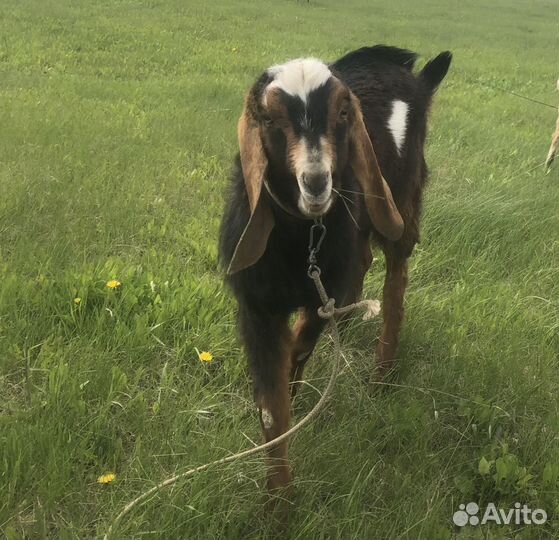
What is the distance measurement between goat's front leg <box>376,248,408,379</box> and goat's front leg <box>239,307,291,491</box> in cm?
86

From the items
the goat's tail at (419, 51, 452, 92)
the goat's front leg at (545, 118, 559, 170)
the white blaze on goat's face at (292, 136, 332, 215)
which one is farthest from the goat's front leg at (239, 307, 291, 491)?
the goat's front leg at (545, 118, 559, 170)

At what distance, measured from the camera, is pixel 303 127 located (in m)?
1.92

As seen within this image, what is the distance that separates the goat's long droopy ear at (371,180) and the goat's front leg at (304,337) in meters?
0.45

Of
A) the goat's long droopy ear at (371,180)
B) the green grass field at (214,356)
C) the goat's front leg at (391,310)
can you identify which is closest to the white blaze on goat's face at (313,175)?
the goat's long droopy ear at (371,180)

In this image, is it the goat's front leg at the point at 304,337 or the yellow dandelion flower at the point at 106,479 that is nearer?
the yellow dandelion flower at the point at 106,479

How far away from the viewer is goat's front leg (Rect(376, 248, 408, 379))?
316 centimetres

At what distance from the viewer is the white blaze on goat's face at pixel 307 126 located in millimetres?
1770

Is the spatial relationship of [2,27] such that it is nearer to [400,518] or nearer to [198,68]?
[198,68]

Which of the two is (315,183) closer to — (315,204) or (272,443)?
(315,204)

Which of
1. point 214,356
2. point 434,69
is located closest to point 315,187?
point 214,356

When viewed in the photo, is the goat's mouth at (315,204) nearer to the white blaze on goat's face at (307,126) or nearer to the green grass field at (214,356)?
the white blaze on goat's face at (307,126)

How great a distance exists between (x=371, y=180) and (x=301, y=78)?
42cm

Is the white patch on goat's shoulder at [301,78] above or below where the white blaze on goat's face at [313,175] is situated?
above

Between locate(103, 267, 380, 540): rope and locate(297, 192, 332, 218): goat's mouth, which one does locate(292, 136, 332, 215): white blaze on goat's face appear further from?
locate(103, 267, 380, 540): rope
